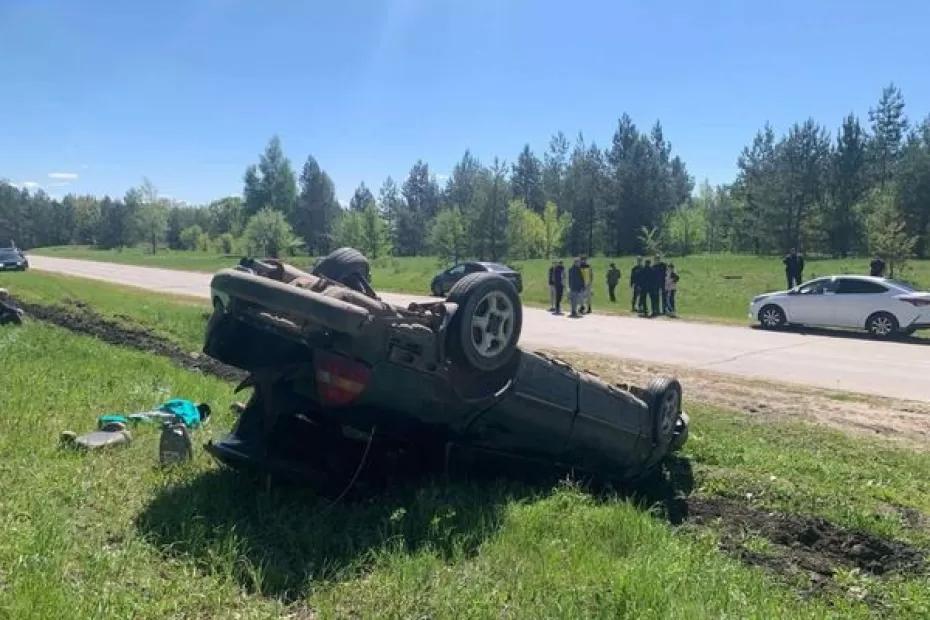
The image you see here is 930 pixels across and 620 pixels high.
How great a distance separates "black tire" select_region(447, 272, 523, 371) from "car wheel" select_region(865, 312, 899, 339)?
52.2 feet

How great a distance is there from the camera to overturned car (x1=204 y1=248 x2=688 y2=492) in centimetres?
364

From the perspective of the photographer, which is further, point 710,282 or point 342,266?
point 710,282

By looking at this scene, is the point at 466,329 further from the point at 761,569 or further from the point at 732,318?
the point at 732,318

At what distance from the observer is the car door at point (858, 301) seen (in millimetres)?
17422

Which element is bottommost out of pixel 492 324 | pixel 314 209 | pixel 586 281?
pixel 586 281

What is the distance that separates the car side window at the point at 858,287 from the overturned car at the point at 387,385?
49.8ft

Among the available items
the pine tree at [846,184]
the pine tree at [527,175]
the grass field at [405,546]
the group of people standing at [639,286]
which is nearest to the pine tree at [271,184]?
the pine tree at [527,175]

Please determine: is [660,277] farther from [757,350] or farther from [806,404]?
[806,404]

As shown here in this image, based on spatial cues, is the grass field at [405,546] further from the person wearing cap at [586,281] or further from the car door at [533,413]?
the person wearing cap at [586,281]

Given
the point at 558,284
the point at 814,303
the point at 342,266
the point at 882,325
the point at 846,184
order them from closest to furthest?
the point at 342,266 < the point at 882,325 < the point at 814,303 < the point at 558,284 < the point at 846,184

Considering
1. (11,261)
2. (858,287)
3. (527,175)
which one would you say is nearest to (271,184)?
(527,175)

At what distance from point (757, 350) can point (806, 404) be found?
5515 mm

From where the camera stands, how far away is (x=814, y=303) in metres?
18.5

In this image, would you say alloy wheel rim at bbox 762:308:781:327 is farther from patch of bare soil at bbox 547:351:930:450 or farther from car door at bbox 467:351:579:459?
car door at bbox 467:351:579:459
